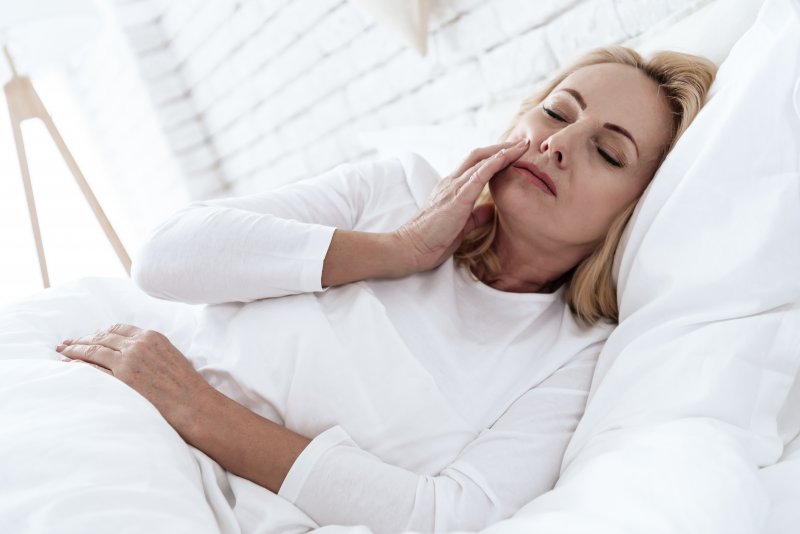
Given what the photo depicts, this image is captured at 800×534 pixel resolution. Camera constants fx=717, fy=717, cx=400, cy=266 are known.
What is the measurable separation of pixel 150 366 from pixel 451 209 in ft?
1.70

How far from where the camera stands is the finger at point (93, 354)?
1050mm

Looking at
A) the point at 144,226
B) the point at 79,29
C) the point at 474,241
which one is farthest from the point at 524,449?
the point at 144,226

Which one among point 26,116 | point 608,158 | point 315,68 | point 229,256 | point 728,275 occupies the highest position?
point 26,116

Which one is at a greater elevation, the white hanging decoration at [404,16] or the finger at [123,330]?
the white hanging decoration at [404,16]

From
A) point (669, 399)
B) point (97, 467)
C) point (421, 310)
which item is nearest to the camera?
point (97, 467)

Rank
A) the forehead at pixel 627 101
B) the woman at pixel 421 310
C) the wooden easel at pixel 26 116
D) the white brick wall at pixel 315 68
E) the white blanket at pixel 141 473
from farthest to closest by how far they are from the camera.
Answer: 1. the wooden easel at pixel 26 116
2. the white brick wall at pixel 315 68
3. the forehead at pixel 627 101
4. the woman at pixel 421 310
5. the white blanket at pixel 141 473

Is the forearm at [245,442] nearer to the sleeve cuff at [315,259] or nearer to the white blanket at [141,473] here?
the white blanket at [141,473]

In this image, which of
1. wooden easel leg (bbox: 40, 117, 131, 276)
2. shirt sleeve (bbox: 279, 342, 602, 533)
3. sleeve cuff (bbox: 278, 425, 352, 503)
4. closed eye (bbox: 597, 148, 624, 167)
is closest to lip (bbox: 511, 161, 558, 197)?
closed eye (bbox: 597, 148, 624, 167)

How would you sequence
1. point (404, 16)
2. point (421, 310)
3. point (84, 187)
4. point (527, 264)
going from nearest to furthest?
1. point (421, 310)
2. point (527, 264)
3. point (404, 16)
4. point (84, 187)

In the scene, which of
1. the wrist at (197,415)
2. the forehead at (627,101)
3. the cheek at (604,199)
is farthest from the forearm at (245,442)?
the forehead at (627,101)

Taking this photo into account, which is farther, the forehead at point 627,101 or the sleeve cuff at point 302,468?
the forehead at point 627,101

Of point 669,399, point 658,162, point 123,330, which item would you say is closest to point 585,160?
point 658,162

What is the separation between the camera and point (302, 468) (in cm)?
94

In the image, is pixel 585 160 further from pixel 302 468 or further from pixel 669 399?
pixel 302 468
